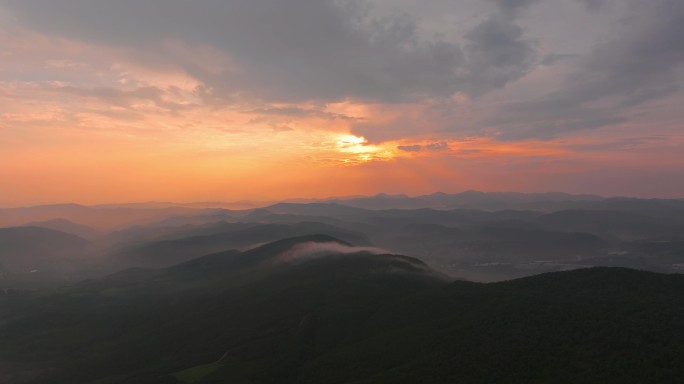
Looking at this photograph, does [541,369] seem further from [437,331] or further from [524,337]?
[437,331]

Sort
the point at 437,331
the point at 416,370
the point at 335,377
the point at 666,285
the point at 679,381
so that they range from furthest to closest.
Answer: the point at 666,285 < the point at 437,331 < the point at 335,377 < the point at 416,370 < the point at 679,381

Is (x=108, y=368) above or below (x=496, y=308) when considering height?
below

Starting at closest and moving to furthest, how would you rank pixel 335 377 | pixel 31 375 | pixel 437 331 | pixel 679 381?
pixel 679 381
pixel 335 377
pixel 437 331
pixel 31 375

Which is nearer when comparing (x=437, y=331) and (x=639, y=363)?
(x=639, y=363)

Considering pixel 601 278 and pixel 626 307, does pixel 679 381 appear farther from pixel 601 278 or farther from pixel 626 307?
pixel 601 278

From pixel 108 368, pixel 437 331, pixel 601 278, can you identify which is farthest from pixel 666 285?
pixel 108 368

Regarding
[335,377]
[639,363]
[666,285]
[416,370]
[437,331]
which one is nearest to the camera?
[639,363]

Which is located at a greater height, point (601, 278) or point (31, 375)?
point (601, 278)

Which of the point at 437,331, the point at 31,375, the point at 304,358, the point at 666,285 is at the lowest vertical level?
the point at 31,375

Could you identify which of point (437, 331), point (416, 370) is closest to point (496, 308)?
point (437, 331)
